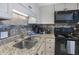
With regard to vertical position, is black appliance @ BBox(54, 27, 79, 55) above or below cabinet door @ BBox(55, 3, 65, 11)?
below

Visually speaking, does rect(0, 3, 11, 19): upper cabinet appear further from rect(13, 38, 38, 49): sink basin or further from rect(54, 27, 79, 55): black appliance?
rect(54, 27, 79, 55): black appliance

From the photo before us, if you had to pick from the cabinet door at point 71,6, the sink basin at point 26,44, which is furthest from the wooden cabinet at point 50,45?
the cabinet door at point 71,6

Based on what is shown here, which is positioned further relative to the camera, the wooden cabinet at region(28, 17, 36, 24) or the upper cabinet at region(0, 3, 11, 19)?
the wooden cabinet at region(28, 17, 36, 24)

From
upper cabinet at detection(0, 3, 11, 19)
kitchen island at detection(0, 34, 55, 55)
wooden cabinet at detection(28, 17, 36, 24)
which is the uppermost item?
upper cabinet at detection(0, 3, 11, 19)

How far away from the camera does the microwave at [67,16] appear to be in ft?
4.41

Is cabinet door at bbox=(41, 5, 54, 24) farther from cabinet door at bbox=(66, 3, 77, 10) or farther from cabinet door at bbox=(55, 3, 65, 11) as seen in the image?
cabinet door at bbox=(66, 3, 77, 10)

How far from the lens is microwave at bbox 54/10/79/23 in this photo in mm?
1344

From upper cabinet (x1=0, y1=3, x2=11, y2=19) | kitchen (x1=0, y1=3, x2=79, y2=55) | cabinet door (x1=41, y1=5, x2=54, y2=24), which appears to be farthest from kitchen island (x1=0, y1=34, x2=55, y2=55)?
upper cabinet (x1=0, y1=3, x2=11, y2=19)

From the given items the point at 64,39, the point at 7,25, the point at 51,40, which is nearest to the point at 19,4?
the point at 7,25

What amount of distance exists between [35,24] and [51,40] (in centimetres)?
25

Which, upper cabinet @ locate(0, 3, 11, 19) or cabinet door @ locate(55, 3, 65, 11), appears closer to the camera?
upper cabinet @ locate(0, 3, 11, 19)

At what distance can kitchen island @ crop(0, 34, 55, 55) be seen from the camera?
4.47 feet

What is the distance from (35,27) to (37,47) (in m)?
0.23
